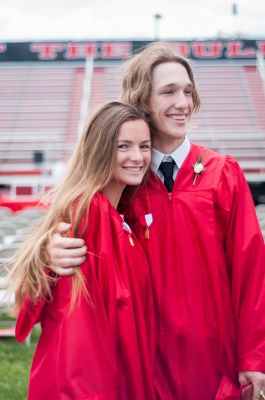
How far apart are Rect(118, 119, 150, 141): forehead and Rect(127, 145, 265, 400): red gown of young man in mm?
220

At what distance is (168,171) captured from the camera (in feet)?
7.07

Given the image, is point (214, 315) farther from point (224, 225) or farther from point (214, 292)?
point (224, 225)

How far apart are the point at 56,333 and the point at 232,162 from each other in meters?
0.80

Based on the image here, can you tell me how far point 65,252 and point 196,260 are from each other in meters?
0.44

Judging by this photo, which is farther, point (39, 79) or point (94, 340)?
point (39, 79)

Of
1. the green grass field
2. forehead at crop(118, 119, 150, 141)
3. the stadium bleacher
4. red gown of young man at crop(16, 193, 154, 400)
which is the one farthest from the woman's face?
the stadium bleacher

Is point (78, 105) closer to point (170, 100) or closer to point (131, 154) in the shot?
point (170, 100)

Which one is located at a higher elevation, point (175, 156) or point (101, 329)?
point (175, 156)

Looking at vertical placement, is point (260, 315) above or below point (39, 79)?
below

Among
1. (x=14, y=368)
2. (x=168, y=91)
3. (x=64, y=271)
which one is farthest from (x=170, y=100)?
(x=14, y=368)

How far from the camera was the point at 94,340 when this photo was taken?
6.07ft

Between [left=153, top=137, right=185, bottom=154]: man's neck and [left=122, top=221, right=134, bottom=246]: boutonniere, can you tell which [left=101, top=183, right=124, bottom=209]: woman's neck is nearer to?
[left=122, top=221, right=134, bottom=246]: boutonniere

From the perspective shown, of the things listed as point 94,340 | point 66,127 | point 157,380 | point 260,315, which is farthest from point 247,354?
point 66,127

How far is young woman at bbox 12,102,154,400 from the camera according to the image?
1.85 m
